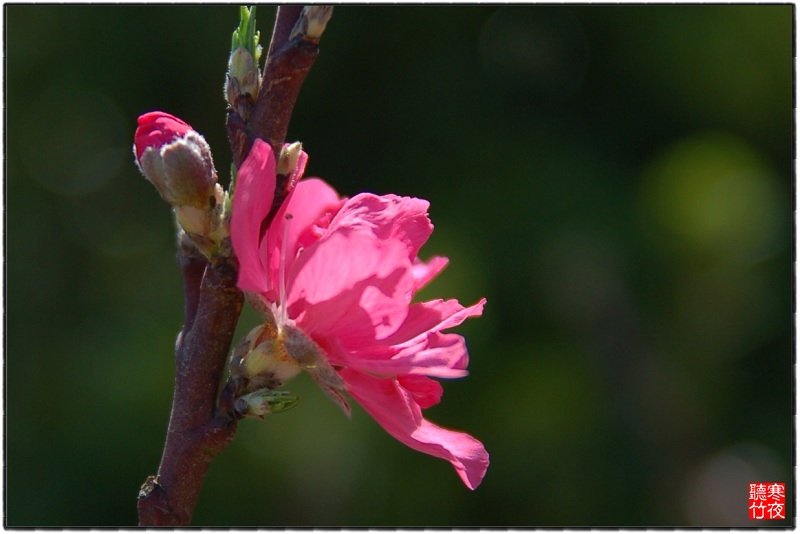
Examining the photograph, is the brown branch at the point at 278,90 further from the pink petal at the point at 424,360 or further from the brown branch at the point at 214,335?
the pink petal at the point at 424,360

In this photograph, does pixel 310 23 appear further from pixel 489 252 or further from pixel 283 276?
pixel 489 252

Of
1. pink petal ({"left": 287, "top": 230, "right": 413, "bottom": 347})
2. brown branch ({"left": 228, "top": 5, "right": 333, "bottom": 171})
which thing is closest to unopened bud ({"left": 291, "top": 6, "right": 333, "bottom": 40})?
brown branch ({"left": 228, "top": 5, "right": 333, "bottom": 171})

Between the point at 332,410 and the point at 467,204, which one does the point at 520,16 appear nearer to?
the point at 467,204

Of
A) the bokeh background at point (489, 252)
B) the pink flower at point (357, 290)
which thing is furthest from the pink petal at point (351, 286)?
the bokeh background at point (489, 252)

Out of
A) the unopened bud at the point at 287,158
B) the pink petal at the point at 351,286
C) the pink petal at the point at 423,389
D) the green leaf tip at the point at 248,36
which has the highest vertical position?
the green leaf tip at the point at 248,36

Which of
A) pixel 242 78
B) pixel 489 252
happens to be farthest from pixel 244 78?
pixel 489 252

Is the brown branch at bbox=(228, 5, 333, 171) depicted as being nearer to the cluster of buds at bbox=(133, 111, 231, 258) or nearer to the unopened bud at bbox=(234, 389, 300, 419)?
the cluster of buds at bbox=(133, 111, 231, 258)

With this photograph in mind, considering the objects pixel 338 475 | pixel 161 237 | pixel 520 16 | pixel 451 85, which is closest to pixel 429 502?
pixel 338 475
